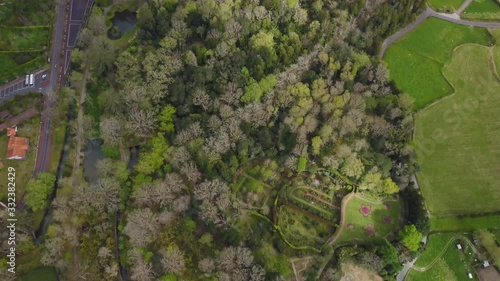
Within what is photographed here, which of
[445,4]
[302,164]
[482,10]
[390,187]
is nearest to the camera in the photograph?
[390,187]

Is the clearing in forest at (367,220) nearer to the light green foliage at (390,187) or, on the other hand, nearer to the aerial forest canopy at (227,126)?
the aerial forest canopy at (227,126)

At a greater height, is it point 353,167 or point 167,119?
point 167,119

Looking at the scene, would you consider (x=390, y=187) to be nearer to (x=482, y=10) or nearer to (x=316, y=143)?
(x=316, y=143)

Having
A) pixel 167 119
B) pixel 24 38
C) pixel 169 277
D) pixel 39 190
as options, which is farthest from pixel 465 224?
pixel 24 38

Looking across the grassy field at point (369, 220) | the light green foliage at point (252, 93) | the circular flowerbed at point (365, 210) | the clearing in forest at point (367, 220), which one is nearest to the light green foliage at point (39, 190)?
the light green foliage at point (252, 93)

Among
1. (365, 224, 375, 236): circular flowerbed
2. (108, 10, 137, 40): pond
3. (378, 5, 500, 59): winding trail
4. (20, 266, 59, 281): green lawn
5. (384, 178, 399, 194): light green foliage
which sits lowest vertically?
(20, 266, 59, 281): green lawn

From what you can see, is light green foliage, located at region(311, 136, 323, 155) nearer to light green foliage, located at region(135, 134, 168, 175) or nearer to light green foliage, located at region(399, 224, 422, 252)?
light green foliage, located at region(399, 224, 422, 252)

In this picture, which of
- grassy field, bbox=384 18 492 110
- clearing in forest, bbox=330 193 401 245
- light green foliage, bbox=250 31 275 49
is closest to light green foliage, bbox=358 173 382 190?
clearing in forest, bbox=330 193 401 245
